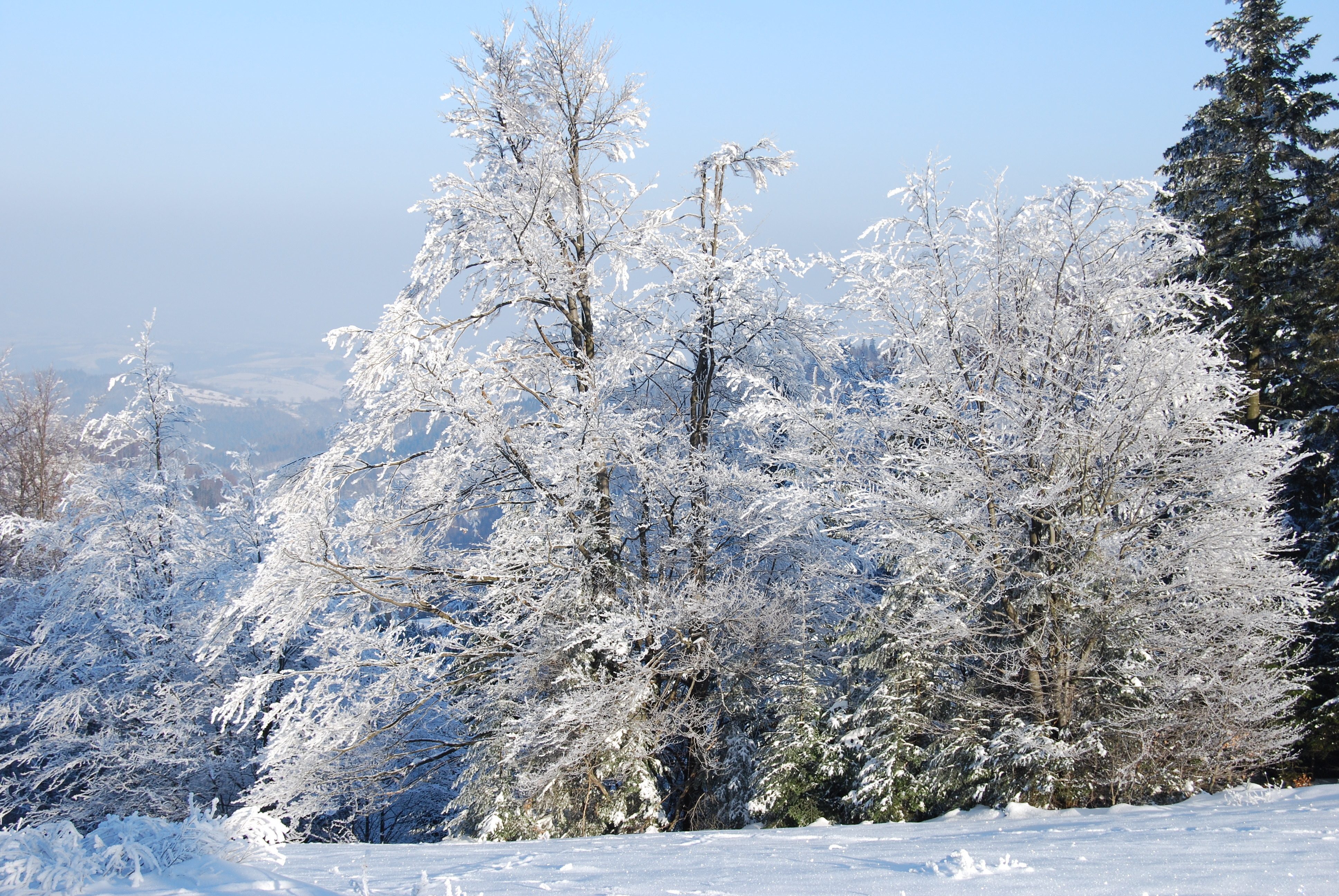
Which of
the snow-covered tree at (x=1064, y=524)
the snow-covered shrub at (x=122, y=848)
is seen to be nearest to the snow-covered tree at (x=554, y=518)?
the snow-covered tree at (x=1064, y=524)

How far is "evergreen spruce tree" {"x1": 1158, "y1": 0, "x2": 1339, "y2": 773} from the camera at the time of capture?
492 inches

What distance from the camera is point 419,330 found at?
8953 mm

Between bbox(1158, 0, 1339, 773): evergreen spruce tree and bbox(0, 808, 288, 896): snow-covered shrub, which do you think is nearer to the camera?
bbox(0, 808, 288, 896): snow-covered shrub

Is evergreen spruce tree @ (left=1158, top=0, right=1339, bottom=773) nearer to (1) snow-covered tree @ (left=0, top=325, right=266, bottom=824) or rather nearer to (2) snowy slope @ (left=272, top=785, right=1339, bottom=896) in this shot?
(2) snowy slope @ (left=272, top=785, right=1339, bottom=896)

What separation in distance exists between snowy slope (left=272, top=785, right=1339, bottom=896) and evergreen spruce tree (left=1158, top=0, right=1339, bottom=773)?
862 cm

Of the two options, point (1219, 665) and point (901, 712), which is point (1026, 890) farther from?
point (1219, 665)

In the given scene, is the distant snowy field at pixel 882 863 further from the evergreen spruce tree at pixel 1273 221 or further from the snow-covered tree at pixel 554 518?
the evergreen spruce tree at pixel 1273 221

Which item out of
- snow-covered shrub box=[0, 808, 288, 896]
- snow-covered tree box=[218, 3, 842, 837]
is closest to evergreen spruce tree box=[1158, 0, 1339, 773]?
snow-covered tree box=[218, 3, 842, 837]

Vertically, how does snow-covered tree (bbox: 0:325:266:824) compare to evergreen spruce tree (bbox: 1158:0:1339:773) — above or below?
below

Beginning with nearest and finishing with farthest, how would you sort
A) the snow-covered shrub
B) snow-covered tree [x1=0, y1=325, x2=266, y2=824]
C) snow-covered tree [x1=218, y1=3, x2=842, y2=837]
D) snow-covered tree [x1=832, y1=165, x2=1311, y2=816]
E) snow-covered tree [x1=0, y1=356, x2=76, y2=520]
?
the snow-covered shrub, snow-covered tree [x1=832, y1=165, x2=1311, y2=816], snow-covered tree [x1=218, y1=3, x2=842, y2=837], snow-covered tree [x1=0, y1=325, x2=266, y2=824], snow-covered tree [x1=0, y1=356, x2=76, y2=520]

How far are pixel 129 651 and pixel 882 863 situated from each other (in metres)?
13.7

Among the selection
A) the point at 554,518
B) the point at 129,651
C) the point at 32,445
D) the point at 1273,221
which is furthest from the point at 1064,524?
the point at 32,445

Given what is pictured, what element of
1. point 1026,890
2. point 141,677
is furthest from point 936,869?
point 141,677

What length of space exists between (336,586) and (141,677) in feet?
23.2
